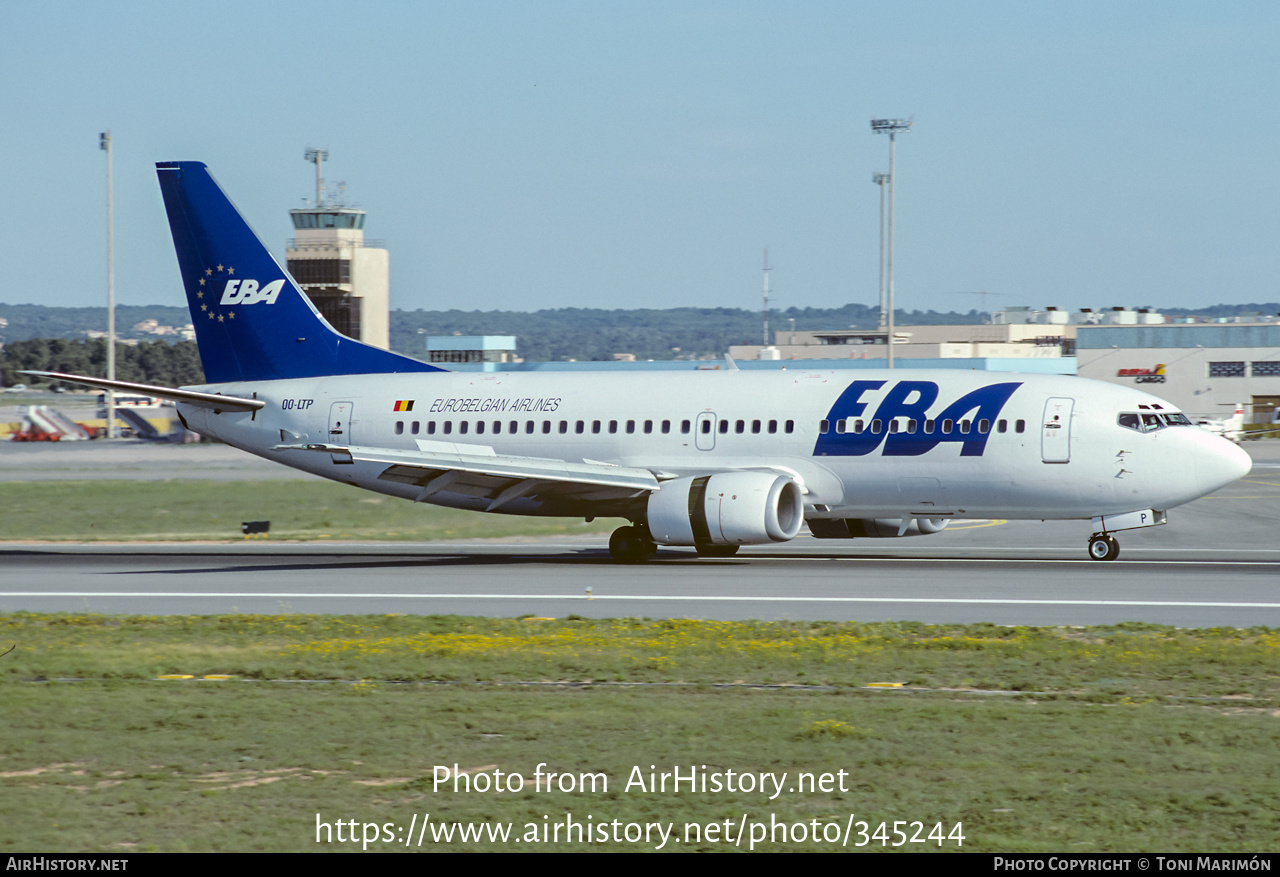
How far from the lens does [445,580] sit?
27.1m

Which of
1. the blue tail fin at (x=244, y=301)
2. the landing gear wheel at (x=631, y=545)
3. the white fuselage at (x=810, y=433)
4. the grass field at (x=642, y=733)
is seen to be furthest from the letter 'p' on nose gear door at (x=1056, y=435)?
the blue tail fin at (x=244, y=301)

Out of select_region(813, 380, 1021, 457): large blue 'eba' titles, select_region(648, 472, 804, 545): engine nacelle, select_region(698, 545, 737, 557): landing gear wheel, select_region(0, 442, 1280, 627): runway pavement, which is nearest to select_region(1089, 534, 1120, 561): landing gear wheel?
select_region(0, 442, 1280, 627): runway pavement

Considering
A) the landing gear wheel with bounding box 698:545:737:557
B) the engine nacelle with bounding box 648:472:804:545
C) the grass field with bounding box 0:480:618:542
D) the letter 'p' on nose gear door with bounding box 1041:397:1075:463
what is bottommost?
the grass field with bounding box 0:480:618:542

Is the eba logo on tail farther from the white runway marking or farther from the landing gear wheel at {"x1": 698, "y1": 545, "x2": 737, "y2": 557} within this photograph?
the landing gear wheel at {"x1": 698, "y1": 545, "x2": 737, "y2": 557}

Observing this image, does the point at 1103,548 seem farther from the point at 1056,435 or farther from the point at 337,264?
the point at 337,264

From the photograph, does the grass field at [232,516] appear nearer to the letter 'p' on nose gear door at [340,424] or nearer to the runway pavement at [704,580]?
the runway pavement at [704,580]

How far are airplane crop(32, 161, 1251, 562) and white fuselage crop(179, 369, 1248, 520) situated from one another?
0.04 m

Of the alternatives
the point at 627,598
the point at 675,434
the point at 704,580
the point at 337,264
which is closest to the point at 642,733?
the point at 627,598

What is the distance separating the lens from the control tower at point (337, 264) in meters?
116

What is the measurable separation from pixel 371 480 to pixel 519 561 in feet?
16.1

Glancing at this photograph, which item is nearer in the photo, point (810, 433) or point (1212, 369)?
point (810, 433)

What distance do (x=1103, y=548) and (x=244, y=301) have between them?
2187 centimetres

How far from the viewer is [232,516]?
45031 mm

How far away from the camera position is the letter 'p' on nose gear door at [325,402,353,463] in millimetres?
34906
